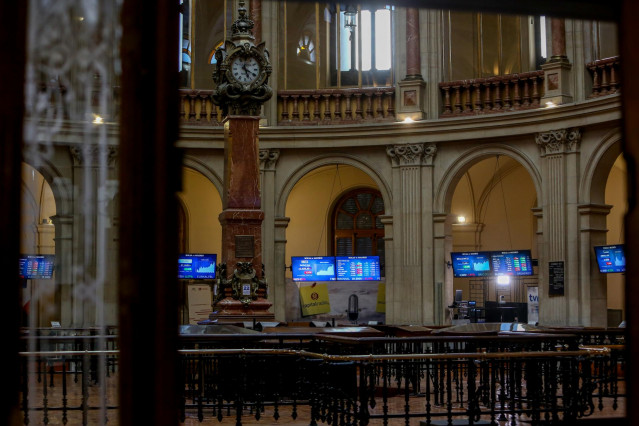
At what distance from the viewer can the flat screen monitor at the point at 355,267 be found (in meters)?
21.5

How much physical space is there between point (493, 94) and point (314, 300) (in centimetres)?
621

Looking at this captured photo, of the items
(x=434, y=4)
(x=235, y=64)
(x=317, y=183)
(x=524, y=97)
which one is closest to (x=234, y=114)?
(x=235, y=64)

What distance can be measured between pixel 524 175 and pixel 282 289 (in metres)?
7.80

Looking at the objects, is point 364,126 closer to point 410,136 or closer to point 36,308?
point 410,136

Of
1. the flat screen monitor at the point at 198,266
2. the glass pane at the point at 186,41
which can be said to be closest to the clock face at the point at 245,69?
the glass pane at the point at 186,41

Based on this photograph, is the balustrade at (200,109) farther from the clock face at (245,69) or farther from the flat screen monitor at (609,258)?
the flat screen monitor at (609,258)

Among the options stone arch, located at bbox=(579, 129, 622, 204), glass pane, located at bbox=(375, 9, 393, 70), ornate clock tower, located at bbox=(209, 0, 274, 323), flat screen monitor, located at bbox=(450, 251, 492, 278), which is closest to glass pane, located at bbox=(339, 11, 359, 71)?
glass pane, located at bbox=(375, 9, 393, 70)

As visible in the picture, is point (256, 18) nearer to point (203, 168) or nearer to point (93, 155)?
point (203, 168)

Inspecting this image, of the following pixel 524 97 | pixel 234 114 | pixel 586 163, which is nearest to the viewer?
pixel 234 114

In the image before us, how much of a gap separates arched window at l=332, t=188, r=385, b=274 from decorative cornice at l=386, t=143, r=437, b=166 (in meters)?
4.36

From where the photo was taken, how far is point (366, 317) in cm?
2202

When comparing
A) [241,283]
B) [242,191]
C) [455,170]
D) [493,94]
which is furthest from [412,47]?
[241,283]

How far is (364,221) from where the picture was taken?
2503cm

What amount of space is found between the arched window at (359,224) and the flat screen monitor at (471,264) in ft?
15.6
